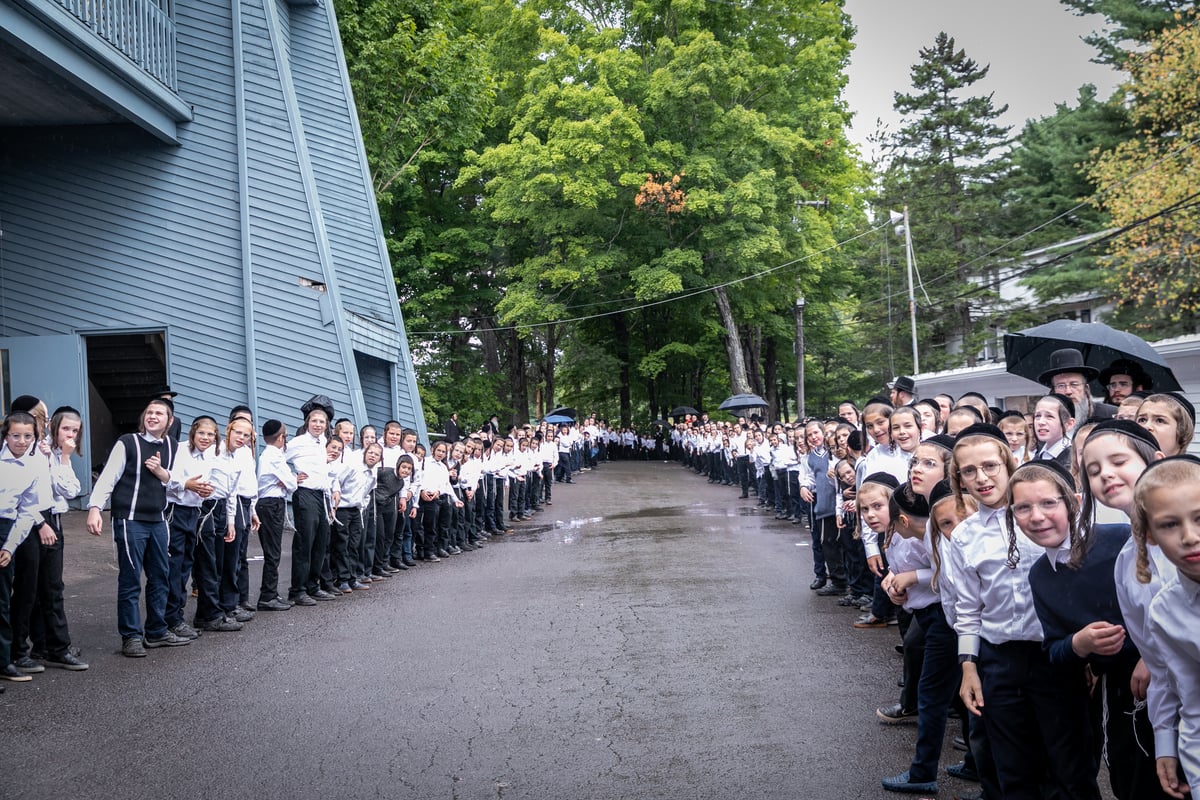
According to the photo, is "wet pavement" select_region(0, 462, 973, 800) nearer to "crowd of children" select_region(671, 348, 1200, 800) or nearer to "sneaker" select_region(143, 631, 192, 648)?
"sneaker" select_region(143, 631, 192, 648)

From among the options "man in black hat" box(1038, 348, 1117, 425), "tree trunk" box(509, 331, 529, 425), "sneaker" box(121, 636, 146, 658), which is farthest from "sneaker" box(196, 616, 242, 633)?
"tree trunk" box(509, 331, 529, 425)

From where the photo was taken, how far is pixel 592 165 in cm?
3538

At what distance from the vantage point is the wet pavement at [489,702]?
521 cm

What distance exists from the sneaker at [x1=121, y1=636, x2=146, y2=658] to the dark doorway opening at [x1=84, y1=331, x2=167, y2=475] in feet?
36.5

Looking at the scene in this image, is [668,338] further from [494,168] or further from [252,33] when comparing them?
[252,33]

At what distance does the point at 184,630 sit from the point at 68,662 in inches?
47.9

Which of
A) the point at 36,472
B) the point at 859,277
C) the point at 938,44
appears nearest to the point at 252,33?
the point at 36,472

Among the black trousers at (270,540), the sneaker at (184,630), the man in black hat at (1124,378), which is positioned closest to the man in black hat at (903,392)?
the man in black hat at (1124,378)

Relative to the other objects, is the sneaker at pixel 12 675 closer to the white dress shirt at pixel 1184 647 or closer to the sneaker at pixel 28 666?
the sneaker at pixel 28 666

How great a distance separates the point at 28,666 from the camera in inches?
301

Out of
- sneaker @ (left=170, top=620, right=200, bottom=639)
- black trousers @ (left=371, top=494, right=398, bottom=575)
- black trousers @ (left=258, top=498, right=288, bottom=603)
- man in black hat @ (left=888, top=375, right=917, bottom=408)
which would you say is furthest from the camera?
black trousers @ (left=371, top=494, right=398, bottom=575)

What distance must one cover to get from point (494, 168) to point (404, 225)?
13.4 feet

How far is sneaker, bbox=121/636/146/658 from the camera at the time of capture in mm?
8227

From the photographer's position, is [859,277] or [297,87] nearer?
[297,87]
